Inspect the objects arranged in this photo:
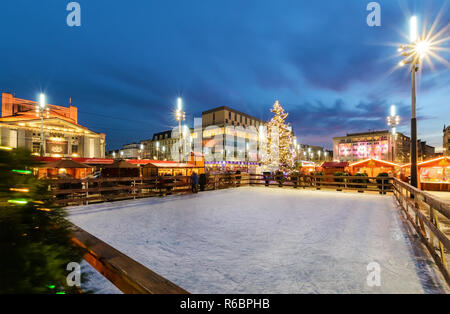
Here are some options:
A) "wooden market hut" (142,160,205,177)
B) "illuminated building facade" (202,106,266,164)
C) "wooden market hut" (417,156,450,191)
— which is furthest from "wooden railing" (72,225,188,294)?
"illuminated building facade" (202,106,266,164)

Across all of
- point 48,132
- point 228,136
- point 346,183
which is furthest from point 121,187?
point 228,136

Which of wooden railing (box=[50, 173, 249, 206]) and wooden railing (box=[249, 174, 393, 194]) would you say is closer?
wooden railing (box=[50, 173, 249, 206])

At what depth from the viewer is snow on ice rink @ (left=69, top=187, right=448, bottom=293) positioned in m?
3.05

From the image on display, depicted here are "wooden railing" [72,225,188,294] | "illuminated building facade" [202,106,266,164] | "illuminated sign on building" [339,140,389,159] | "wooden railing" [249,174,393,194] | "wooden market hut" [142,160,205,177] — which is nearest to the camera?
"wooden railing" [72,225,188,294]

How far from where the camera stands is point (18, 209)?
1.27 meters

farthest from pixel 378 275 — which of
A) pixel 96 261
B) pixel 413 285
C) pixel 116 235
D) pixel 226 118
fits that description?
pixel 226 118

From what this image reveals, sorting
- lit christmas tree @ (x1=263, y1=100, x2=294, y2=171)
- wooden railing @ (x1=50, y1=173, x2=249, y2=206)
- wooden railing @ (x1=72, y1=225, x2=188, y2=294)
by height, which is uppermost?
lit christmas tree @ (x1=263, y1=100, x2=294, y2=171)

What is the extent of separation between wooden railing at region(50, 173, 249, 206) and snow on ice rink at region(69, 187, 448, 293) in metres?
1.92

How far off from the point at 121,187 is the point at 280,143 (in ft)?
61.4

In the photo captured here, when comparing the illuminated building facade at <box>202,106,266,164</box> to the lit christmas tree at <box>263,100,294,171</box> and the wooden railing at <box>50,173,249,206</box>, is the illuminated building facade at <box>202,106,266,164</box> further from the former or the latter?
the wooden railing at <box>50,173,249,206</box>

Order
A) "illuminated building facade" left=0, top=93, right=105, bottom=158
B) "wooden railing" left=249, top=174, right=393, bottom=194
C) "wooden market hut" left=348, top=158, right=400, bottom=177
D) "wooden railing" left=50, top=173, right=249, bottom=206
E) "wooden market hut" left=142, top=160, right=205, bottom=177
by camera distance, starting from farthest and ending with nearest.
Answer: "illuminated building facade" left=0, top=93, right=105, bottom=158
"wooden market hut" left=348, top=158, right=400, bottom=177
"wooden market hut" left=142, top=160, right=205, bottom=177
"wooden railing" left=249, top=174, right=393, bottom=194
"wooden railing" left=50, top=173, right=249, bottom=206

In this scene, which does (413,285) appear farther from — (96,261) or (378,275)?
(96,261)
